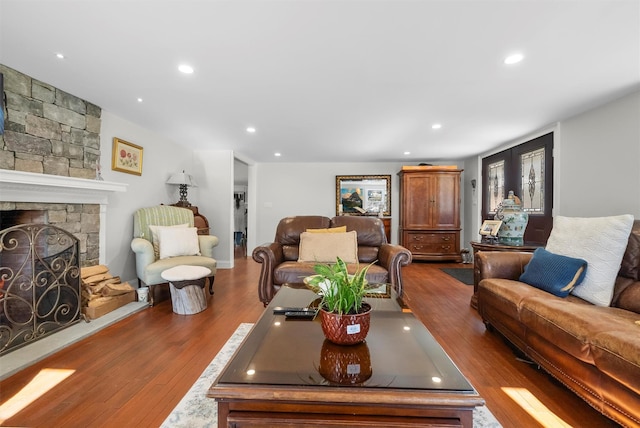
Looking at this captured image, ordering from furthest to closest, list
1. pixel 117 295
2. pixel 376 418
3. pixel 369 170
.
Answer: pixel 369 170
pixel 117 295
pixel 376 418

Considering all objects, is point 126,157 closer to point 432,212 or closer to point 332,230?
point 332,230

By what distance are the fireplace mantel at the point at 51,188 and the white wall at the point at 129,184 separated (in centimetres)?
33

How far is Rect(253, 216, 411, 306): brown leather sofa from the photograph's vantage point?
262 cm

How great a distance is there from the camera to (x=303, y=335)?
1.26m

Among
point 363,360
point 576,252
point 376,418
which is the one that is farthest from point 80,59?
point 576,252

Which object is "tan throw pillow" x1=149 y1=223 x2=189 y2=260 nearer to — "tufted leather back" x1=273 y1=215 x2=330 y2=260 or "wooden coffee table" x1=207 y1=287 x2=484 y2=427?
"tufted leather back" x1=273 y1=215 x2=330 y2=260

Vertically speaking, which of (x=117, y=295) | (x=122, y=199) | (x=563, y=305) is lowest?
(x=117, y=295)

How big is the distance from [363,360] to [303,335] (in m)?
0.32

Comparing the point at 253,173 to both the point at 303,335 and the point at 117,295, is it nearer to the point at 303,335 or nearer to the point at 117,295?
the point at 117,295

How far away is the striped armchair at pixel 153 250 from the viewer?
287 centimetres

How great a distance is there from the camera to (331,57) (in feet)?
6.43

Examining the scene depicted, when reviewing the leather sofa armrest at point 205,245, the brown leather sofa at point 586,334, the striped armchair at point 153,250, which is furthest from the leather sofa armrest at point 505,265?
the leather sofa armrest at point 205,245

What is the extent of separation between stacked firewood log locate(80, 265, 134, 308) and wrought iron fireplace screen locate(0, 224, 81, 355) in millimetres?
117

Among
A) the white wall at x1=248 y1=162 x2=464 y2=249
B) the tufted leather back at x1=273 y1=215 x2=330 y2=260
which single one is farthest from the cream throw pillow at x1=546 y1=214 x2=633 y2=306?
the white wall at x1=248 y1=162 x2=464 y2=249
